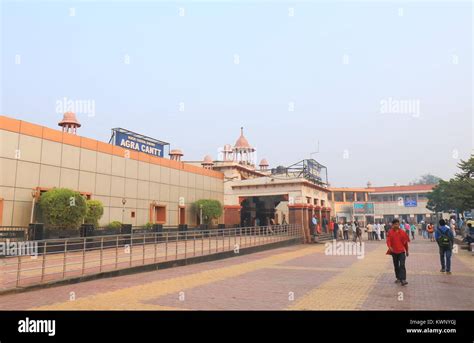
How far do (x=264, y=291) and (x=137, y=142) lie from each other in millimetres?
19905

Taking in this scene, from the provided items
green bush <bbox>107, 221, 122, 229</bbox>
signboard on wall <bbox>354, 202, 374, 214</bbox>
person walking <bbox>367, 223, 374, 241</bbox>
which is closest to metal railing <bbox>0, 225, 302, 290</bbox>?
green bush <bbox>107, 221, 122, 229</bbox>

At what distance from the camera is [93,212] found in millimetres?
19781

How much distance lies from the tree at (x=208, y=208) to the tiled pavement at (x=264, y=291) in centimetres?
1648

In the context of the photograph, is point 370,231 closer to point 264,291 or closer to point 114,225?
point 114,225

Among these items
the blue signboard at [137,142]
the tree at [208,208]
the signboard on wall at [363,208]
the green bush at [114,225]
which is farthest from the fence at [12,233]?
the signboard on wall at [363,208]

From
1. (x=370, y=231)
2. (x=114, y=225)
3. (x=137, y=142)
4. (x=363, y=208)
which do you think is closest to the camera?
(x=114, y=225)

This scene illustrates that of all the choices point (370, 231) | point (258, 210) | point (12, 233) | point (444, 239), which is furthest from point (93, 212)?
point (370, 231)

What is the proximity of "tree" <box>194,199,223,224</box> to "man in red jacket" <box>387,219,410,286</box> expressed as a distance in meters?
20.3

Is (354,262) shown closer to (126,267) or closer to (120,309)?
(126,267)

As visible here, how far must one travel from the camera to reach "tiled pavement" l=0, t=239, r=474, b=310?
7289 millimetres

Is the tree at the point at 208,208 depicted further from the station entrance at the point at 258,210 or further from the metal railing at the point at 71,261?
the metal railing at the point at 71,261

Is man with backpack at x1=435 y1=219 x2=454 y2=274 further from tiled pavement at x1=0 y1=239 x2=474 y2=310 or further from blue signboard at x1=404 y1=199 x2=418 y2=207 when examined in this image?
blue signboard at x1=404 y1=199 x2=418 y2=207
